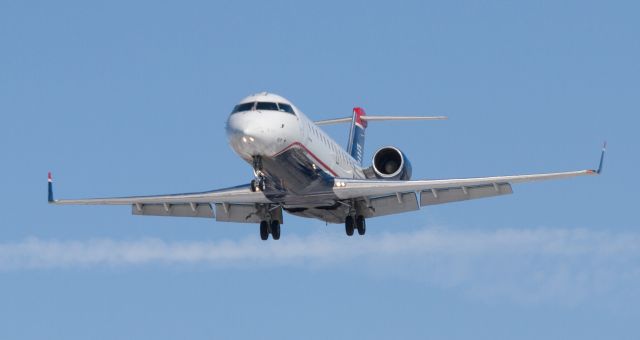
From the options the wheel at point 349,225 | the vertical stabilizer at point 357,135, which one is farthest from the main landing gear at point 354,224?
the vertical stabilizer at point 357,135

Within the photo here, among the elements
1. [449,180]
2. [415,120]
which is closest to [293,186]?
[449,180]

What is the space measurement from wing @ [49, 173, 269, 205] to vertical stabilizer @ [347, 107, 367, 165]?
7907 millimetres

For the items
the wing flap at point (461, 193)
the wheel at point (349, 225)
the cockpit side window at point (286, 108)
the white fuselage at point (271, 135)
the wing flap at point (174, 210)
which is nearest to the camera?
the white fuselage at point (271, 135)

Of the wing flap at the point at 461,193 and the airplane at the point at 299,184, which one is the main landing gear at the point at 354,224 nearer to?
the airplane at the point at 299,184

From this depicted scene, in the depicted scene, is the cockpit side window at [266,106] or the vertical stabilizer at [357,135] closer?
the cockpit side window at [266,106]

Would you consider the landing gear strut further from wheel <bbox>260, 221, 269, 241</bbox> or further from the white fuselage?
wheel <bbox>260, 221, 269, 241</bbox>

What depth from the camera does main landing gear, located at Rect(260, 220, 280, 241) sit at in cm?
4166

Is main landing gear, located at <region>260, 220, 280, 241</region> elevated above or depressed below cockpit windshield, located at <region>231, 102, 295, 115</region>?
below

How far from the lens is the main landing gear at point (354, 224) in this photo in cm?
4134

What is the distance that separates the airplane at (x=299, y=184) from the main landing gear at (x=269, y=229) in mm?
27

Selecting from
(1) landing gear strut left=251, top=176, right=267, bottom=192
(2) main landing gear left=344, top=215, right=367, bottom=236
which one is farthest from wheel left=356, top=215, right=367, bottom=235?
(1) landing gear strut left=251, top=176, right=267, bottom=192

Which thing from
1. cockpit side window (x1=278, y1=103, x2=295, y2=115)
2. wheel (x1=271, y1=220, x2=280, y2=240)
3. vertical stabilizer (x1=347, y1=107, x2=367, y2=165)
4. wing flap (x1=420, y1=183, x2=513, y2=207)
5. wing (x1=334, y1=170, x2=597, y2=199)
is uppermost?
cockpit side window (x1=278, y1=103, x2=295, y2=115)

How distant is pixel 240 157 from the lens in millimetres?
37750

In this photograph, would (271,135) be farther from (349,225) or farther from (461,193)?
(461,193)
